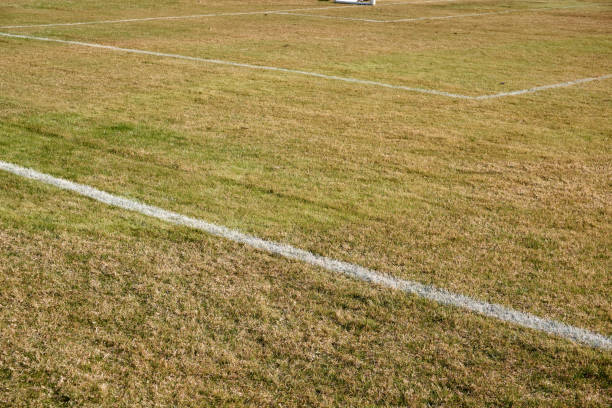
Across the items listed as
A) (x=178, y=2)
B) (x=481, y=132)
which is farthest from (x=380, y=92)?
(x=178, y=2)

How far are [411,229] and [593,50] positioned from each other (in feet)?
35.5

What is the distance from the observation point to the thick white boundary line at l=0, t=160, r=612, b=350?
306cm

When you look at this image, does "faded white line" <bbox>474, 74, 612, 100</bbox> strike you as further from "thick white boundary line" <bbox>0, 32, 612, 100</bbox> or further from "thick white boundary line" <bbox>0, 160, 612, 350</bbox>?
"thick white boundary line" <bbox>0, 160, 612, 350</bbox>

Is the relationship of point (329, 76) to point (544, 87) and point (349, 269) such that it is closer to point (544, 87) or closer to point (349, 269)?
point (544, 87)

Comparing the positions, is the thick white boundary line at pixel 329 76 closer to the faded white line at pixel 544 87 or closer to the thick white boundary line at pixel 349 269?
the faded white line at pixel 544 87

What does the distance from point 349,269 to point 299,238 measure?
476 mm

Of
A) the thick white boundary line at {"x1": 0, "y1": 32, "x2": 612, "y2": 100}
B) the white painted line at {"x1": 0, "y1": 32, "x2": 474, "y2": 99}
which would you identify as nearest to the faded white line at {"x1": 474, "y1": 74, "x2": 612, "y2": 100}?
the thick white boundary line at {"x1": 0, "y1": 32, "x2": 612, "y2": 100}

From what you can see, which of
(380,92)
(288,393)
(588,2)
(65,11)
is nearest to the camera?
(288,393)

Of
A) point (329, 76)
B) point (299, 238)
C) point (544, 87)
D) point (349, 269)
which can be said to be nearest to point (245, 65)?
point (329, 76)

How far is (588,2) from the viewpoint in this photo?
94.3ft

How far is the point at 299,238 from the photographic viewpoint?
395 centimetres

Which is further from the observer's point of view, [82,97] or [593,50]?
[593,50]

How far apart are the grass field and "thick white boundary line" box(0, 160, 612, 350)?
62 millimetres

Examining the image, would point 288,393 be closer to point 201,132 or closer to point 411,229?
point 411,229
